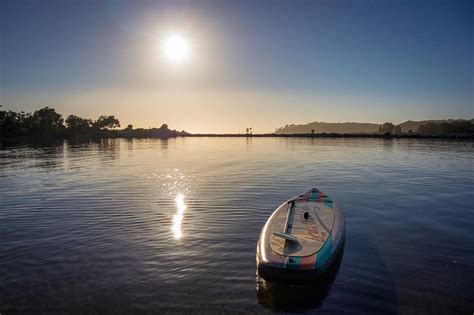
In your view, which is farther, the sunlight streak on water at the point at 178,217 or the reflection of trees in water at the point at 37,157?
the reflection of trees in water at the point at 37,157

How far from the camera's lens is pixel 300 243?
36.1ft

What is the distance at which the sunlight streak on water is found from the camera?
1595 centimetres

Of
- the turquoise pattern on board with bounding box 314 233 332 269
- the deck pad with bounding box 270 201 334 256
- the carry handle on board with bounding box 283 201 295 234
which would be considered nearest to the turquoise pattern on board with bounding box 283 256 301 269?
the deck pad with bounding box 270 201 334 256

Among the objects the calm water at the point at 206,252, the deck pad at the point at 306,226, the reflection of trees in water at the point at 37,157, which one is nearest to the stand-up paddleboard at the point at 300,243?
the deck pad at the point at 306,226

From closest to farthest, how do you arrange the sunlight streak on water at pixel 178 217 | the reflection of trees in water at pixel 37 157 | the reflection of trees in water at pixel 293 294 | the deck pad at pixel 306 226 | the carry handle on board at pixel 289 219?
1. the reflection of trees in water at pixel 293 294
2. the deck pad at pixel 306 226
3. the carry handle on board at pixel 289 219
4. the sunlight streak on water at pixel 178 217
5. the reflection of trees in water at pixel 37 157

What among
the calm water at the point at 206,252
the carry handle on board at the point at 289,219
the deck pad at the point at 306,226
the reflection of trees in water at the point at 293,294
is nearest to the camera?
the reflection of trees in water at the point at 293,294

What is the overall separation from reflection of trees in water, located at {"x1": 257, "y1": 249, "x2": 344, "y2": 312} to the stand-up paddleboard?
0.59m

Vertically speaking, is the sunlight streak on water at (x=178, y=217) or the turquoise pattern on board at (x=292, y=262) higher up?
the turquoise pattern on board at (x=292, y=262)

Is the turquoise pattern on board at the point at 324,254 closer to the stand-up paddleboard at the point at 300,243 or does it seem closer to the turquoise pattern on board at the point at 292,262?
the stand-up paddleboard at the point at 300,243

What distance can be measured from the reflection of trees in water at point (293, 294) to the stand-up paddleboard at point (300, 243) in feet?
1.95

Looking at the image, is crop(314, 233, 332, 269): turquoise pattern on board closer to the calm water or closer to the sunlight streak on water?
the calm water

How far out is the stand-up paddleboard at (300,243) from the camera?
9.65 metres

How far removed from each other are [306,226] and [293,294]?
3458 millimetres

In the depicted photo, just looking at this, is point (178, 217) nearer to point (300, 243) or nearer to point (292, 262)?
point (300, 243)
